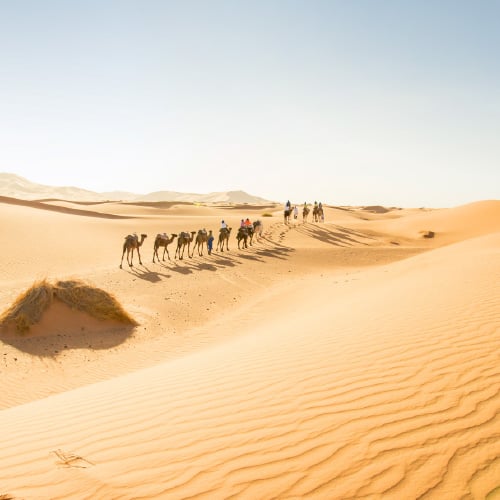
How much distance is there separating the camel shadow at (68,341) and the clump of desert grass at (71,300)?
0.41 metres

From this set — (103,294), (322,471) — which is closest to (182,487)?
(322,471)

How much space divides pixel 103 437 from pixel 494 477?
302 cm

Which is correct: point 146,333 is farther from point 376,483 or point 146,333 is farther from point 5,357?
point 376,483

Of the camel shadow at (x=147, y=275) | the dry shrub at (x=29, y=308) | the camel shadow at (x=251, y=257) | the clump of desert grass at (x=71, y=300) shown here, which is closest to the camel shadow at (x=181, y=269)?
the camel shadow at (x=147, y=275)

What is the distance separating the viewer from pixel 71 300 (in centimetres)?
1034

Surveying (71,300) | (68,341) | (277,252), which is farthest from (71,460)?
(277,252)

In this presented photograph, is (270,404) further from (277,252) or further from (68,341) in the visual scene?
(277,252)

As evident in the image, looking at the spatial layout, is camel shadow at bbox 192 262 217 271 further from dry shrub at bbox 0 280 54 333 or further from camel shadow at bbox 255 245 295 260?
dry shrub at bbox 0 280 54 333

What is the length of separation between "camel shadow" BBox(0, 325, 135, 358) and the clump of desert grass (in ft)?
1.36

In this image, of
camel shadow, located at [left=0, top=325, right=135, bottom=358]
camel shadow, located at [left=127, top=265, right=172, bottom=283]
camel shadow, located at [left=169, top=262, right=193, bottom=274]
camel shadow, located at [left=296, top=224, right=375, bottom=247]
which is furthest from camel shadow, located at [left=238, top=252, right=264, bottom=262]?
camel shadow, located at [left=0, top=325, right=135, bottom=358]

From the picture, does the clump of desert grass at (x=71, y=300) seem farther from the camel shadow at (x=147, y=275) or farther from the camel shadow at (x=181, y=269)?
the camel shadow at (x=181, y=269)

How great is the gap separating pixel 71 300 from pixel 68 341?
1.44 m

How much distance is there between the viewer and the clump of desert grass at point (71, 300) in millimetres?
Answer: 9599

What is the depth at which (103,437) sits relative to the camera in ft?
11.6
